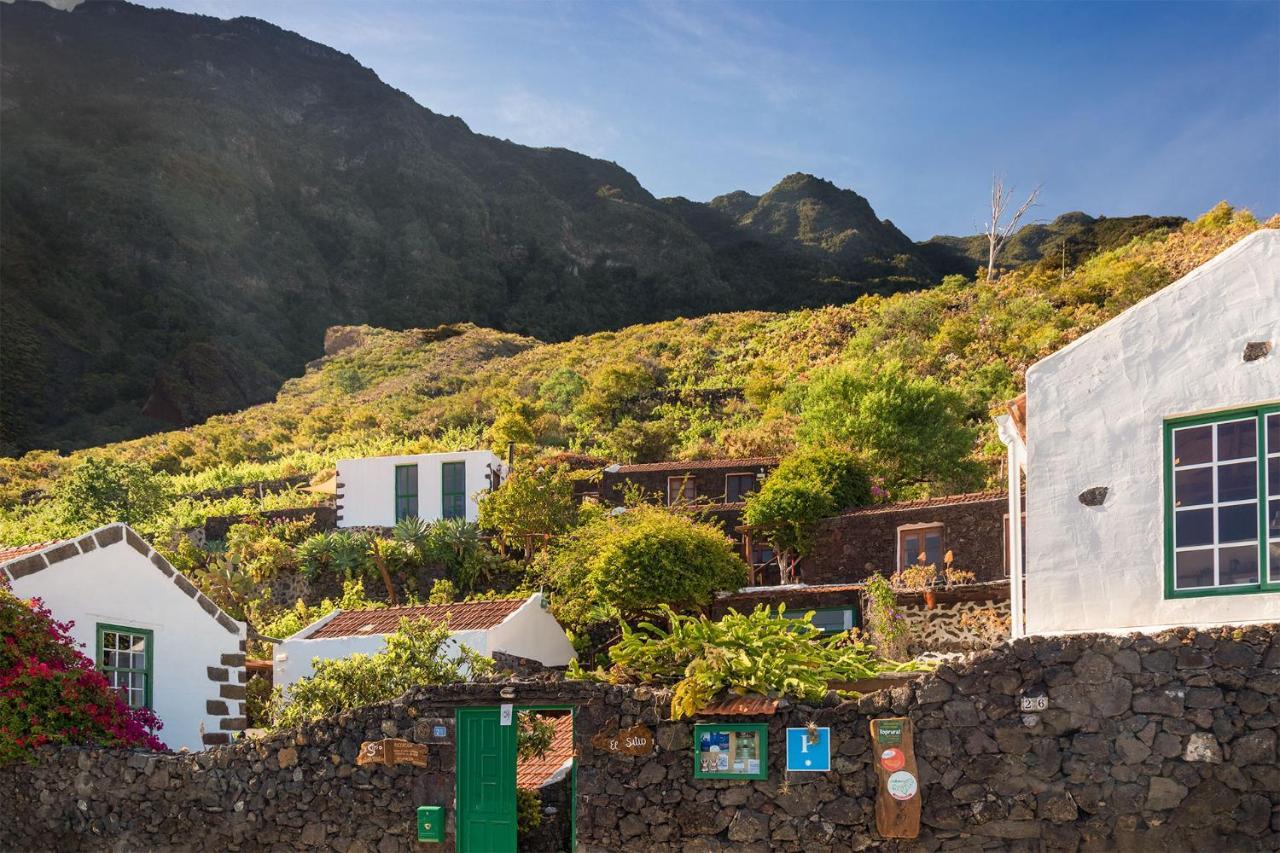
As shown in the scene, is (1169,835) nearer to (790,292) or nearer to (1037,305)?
(1037,305)

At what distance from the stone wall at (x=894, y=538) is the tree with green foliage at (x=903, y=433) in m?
5.49

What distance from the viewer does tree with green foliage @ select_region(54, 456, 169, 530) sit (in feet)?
122

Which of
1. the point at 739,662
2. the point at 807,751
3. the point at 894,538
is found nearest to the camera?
the point at 807,751

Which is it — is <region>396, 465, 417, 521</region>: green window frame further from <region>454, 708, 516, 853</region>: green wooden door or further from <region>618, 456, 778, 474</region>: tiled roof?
<region>454, 708, 516, 853</region>: green wooden door

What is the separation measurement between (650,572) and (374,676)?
6.96 m

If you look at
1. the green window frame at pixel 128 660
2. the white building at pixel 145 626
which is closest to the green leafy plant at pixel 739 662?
the white building at pixel 145 626

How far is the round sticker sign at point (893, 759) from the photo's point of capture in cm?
1177

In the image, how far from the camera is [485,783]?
13.9m

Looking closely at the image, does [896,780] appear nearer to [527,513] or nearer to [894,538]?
[894,538]

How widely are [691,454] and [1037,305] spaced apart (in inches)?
699

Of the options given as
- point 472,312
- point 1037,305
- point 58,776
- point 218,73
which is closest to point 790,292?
point 472,312

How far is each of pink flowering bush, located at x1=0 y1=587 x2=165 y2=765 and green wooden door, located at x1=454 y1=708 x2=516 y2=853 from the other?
469cm

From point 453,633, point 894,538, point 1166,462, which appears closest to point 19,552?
point 453,633

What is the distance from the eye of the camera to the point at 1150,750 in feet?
36.6
